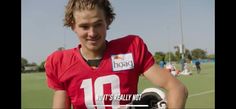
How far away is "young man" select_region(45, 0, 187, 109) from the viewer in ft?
3.14

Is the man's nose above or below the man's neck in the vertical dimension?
above

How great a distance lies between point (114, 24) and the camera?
1105mm

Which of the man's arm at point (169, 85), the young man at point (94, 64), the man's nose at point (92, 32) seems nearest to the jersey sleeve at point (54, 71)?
the young man at point (94, 64)

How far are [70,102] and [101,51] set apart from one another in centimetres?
15

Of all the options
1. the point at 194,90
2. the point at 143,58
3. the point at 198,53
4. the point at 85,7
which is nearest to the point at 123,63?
the point at 143,58

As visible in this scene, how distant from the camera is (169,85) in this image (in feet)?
2.97

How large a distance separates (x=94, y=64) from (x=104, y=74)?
0.04 metres

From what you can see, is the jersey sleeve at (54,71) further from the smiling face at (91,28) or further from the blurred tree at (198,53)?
Result: the blurred tree at (198,53)

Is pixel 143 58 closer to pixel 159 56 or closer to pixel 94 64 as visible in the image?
pixel 94 64

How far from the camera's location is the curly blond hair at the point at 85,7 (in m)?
0.95

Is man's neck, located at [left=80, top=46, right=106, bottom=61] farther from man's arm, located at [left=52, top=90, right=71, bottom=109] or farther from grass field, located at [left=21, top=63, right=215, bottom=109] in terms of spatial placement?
grass field, located at [left=21, top=63, right=215, bottom=109]

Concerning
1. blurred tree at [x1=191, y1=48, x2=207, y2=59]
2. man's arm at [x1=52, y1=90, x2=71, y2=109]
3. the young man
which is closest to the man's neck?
the young man
